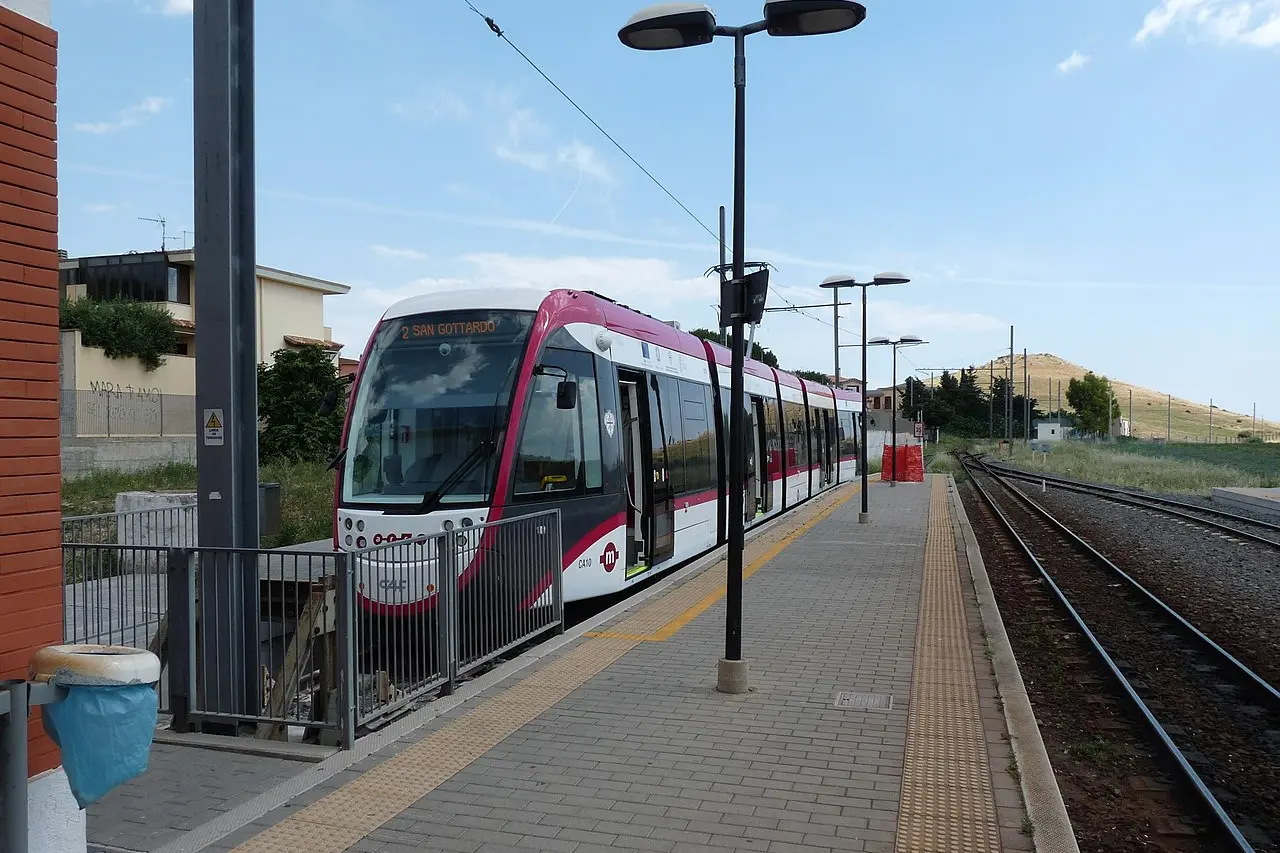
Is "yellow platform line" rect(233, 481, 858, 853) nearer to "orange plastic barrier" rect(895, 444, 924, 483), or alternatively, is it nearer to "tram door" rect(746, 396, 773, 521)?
"tram door" rect(746, 396, 773, 521)

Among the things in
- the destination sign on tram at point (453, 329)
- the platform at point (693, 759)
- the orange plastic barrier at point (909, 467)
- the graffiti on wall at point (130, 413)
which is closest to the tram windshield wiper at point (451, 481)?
the destination sign on tram at point (453, 329)

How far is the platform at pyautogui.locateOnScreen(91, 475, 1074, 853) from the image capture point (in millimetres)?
4613

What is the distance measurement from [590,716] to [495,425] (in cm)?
325

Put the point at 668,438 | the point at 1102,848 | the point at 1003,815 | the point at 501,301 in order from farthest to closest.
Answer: the point at 668,438 < the point at 501,301 < the point at 1102,848 < the point at 1003,815

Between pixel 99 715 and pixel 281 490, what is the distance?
17609 millimetres

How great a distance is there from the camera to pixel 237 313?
6.34 metres

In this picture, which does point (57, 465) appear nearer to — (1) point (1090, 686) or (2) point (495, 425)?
(2) point (495, 425)

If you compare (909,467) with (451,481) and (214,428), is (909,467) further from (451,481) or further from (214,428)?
(214,428)

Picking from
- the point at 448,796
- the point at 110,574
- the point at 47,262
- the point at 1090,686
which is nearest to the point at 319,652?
the point at 110,574

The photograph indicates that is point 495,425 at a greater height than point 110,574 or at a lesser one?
greater

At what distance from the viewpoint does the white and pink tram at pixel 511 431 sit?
8.84m

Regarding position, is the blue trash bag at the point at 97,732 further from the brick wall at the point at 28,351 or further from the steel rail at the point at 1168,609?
the steel rail at the point at 1168,609

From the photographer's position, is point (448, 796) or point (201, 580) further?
point (201, 580)

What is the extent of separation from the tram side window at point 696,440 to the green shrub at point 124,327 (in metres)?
28.6
